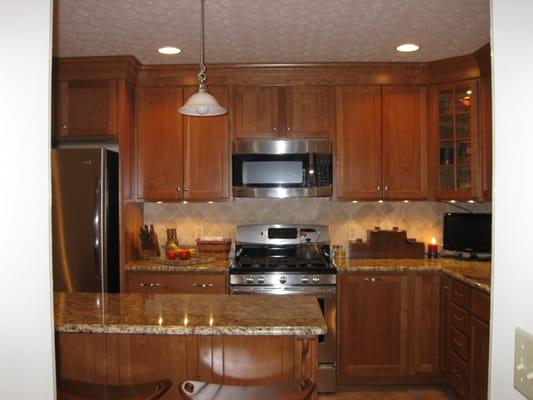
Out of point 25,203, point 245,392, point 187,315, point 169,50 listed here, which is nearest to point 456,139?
point 169,50

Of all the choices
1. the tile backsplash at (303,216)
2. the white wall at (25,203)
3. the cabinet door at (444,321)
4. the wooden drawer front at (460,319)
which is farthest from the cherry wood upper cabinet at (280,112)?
the white wall at (25,203)

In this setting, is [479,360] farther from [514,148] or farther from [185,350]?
[514,148]

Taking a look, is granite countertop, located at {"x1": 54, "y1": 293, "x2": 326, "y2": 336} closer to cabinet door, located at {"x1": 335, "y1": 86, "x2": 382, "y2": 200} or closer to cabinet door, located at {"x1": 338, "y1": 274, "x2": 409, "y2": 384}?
cabinet door, located at {"x1": 338, "y1": 274, "x2": 409, "y2": 384}

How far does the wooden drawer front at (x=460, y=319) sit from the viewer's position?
2877 millimetres

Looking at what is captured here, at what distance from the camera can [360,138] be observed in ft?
11.7

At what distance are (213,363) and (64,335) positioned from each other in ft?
2.15

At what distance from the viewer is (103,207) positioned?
3227 millimetres

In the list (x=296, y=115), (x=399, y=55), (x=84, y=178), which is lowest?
(x=84, y=178)

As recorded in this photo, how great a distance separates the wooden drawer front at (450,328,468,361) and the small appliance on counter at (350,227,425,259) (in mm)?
721

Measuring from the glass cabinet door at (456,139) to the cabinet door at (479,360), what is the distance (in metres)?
1.09

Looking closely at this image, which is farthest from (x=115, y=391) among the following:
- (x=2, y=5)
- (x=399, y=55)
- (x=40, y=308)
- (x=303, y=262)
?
(x=399, y=55)

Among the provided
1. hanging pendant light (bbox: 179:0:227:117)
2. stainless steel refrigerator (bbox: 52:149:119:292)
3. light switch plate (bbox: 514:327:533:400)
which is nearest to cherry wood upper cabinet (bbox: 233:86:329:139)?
stainless steel refrigerator (bbox: 52:149:119:292)

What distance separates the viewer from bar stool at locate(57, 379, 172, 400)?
4.92ft

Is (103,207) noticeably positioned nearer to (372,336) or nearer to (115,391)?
(115,391)
